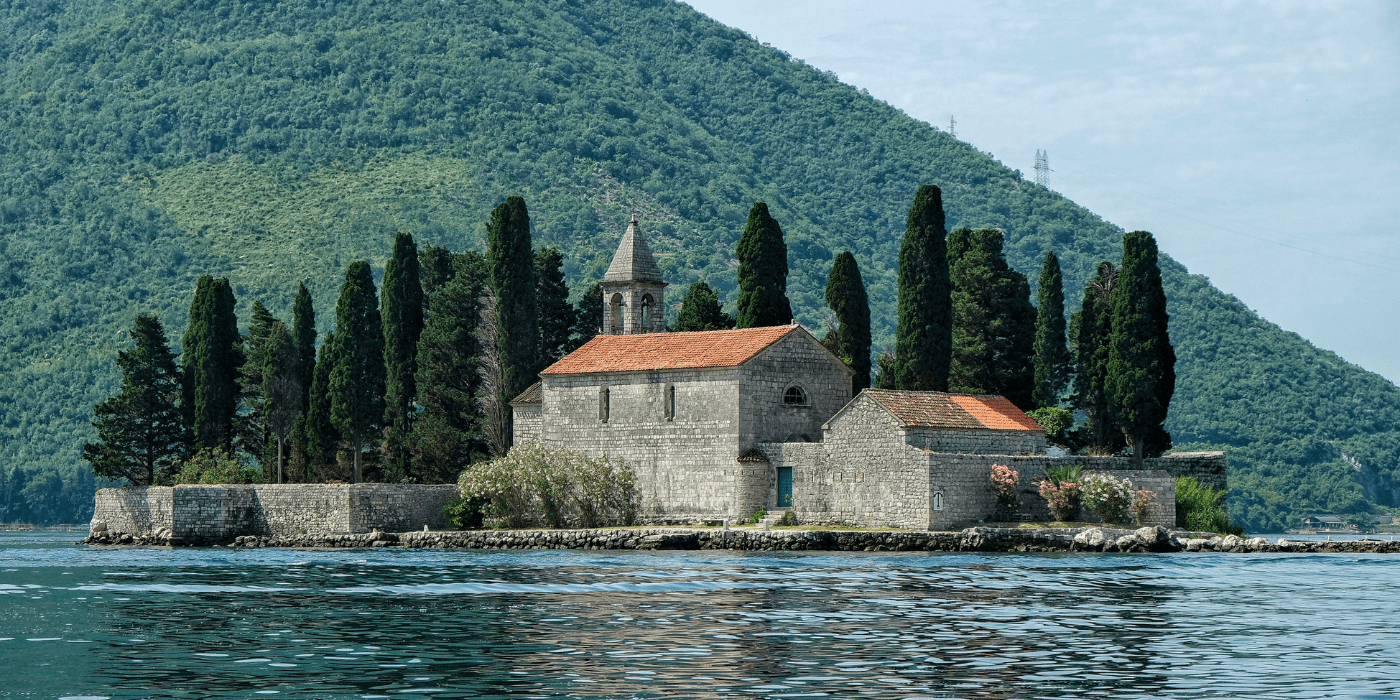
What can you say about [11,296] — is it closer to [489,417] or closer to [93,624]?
[489,417]

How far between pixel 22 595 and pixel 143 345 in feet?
107

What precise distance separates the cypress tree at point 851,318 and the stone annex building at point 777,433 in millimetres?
3896

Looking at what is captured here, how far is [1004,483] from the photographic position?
46.4 meters

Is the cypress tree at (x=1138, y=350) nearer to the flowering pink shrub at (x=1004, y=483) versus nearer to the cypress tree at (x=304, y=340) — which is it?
the flowering pink shrub at (x=1004, y=483)

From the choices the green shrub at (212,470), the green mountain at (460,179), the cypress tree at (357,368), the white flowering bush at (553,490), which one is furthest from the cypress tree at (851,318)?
the green mountain at (460,179)

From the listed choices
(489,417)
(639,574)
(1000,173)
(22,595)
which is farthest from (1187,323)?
(22,595)

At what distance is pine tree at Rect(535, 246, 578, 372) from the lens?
63.7m

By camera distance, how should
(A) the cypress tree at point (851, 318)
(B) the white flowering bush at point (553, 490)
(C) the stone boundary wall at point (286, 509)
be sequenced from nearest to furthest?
(B) the white flowering bush at point (553, 490) → (C) the stone boundary wall at point (286, 509) → (A) the cypress tree at point (851, 318)

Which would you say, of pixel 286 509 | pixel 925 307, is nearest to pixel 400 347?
pixel 286 509

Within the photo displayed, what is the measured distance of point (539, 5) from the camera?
7697 inches

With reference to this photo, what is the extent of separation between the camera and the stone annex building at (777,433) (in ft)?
152

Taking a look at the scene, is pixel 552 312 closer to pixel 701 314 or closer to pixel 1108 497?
pixel 701 314

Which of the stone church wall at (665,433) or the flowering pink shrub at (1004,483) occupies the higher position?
the stone church wall at (665,433)

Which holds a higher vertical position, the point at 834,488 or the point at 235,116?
the point at 235,116
